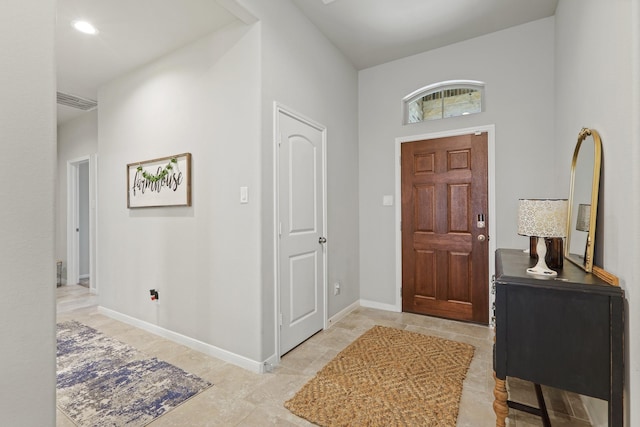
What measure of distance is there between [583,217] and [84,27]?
13.1 ft

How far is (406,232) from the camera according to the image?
353 cm

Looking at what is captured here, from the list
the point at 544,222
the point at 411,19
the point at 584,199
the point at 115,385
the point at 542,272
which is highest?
the point at 411,19

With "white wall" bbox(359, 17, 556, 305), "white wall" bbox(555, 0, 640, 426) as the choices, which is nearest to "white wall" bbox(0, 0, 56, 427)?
"white wall" bbox(555, 0, 640, 426)

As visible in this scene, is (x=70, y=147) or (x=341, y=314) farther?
(x=70, y=147)

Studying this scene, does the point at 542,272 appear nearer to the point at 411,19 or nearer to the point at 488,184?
the point at 488,184

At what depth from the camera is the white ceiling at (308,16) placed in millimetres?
2383

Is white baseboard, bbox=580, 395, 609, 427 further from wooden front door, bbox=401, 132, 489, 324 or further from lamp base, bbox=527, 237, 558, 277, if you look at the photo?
wooden front door, bbox=401, 132, 489, 324

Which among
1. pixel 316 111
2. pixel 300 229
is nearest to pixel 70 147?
pixel 316 111

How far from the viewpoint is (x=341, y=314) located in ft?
11.1

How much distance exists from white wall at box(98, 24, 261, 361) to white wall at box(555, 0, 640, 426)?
6.59 ft

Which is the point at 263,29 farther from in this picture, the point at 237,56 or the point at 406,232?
the point at 406,232

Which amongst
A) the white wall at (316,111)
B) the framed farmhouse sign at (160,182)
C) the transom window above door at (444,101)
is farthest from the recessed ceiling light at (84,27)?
the transom window above door at (444,101)

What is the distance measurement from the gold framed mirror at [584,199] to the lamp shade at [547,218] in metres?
0.14

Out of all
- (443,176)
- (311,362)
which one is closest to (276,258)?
(311,362)
